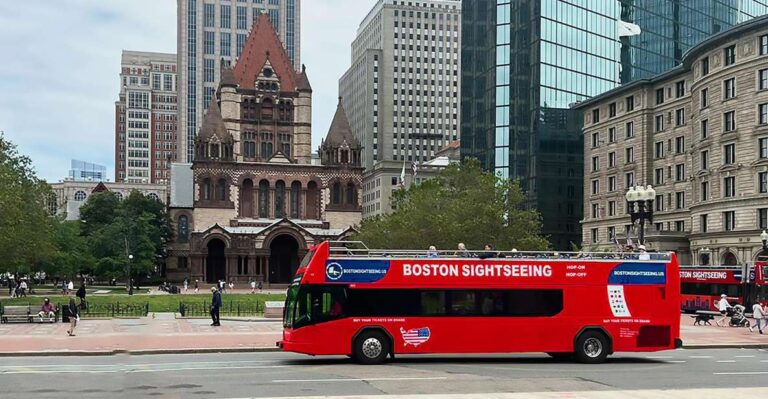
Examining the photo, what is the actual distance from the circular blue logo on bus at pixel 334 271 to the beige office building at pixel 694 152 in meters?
27.7

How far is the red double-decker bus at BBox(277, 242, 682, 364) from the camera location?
23297 mm

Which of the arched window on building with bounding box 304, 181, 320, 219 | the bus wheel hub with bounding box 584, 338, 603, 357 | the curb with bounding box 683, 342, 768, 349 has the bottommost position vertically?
the curb with bounding box 683, 342, 768, 349

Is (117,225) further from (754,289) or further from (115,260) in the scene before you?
(754,289)

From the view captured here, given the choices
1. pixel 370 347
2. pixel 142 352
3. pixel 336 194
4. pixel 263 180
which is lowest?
pixel 142 352

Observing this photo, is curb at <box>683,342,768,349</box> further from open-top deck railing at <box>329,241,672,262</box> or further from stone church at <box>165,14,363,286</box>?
stone church at <box>165,14,363,286</box>

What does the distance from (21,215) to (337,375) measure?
43.2 meters

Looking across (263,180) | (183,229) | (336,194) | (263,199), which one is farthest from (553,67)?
(183,229)

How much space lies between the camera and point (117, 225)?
10350 centimetres

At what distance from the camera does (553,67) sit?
94938 millimetres

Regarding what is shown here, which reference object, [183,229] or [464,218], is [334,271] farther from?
[183,229]

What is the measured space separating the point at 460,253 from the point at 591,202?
66785 mm

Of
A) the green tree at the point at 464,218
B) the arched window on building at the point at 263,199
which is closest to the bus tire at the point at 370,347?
the green tree at the point at 464,218

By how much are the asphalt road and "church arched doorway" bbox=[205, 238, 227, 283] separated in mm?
87395

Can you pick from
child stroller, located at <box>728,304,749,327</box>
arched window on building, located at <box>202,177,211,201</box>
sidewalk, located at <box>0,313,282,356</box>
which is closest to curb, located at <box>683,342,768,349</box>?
child stroller, located at <box>728,304,749,327</box>
